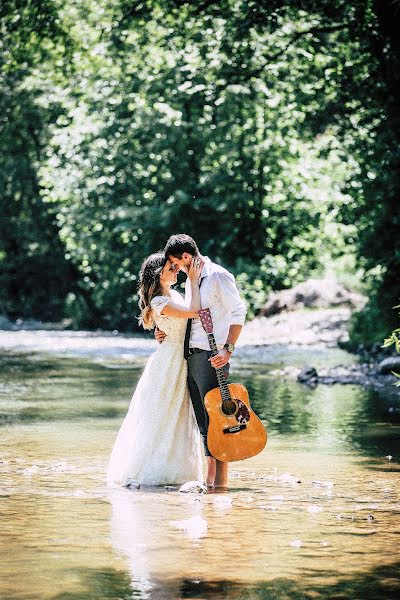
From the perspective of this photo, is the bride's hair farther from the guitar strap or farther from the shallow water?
the shallow water

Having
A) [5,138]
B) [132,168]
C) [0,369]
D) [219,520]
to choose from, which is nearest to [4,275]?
[5,138]

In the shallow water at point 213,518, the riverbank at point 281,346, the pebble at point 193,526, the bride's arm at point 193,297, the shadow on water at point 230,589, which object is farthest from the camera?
the riverbank at point 281,346

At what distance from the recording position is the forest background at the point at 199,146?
1931cm

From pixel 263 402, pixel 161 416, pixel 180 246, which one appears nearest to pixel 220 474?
pixel 161 416

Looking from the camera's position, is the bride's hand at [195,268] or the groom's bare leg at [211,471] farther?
the groom's bare leg at [211,471]

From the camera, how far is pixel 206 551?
20.9 feet

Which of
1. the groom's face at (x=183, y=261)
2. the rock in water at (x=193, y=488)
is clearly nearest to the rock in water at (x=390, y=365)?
the rock in water at (x=193, y=488)

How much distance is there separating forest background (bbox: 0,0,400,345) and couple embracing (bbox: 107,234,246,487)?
10034 mm

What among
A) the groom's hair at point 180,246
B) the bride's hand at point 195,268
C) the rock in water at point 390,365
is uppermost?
the groom's hair at point 180,246

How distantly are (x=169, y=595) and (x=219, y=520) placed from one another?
185 cm

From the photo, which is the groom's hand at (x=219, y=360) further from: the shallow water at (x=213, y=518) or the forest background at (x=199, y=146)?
the forest background at (x=199, y=146)

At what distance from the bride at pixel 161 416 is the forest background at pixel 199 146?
10024 mm

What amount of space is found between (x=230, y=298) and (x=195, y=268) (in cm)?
35

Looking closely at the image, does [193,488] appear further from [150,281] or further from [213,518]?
[150,281]
